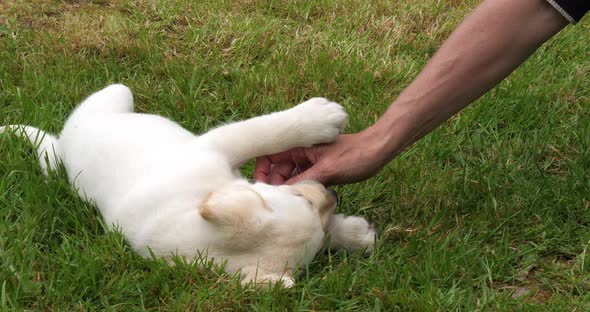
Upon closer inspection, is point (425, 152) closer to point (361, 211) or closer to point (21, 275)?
point (361, 211)

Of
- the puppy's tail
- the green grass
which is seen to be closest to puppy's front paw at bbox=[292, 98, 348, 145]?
the green grass

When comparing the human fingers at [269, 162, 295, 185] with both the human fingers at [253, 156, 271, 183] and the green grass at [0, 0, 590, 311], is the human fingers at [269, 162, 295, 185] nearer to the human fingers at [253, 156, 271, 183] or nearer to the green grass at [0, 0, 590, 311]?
the human fingers at [253, 156, 271, 183]

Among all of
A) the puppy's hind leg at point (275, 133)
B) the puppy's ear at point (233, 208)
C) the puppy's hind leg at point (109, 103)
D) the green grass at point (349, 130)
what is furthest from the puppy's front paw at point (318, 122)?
the puppy's hind leg at point (109, 103)

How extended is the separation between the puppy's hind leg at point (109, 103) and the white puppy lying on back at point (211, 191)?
10cm

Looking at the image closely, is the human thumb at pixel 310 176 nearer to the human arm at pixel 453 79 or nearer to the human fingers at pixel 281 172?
the human arm at pixel 453 79

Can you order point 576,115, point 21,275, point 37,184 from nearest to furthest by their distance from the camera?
point 21,275
point 37,184
point 576,115

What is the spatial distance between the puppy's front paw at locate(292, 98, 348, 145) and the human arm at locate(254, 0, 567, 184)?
2.5 inches

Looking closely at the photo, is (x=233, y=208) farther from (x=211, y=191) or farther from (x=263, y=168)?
(x=263, y=168)

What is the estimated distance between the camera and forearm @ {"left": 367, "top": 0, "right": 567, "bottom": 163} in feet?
10.4

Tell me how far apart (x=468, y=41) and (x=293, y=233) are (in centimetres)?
104

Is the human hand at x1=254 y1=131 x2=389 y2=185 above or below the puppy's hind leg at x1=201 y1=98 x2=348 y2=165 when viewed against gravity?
below

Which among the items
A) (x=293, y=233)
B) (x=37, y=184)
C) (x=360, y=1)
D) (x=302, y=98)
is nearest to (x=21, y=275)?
(x=37, y=184)

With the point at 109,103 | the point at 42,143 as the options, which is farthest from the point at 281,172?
the point at 42,143

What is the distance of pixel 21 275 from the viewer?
298cm
